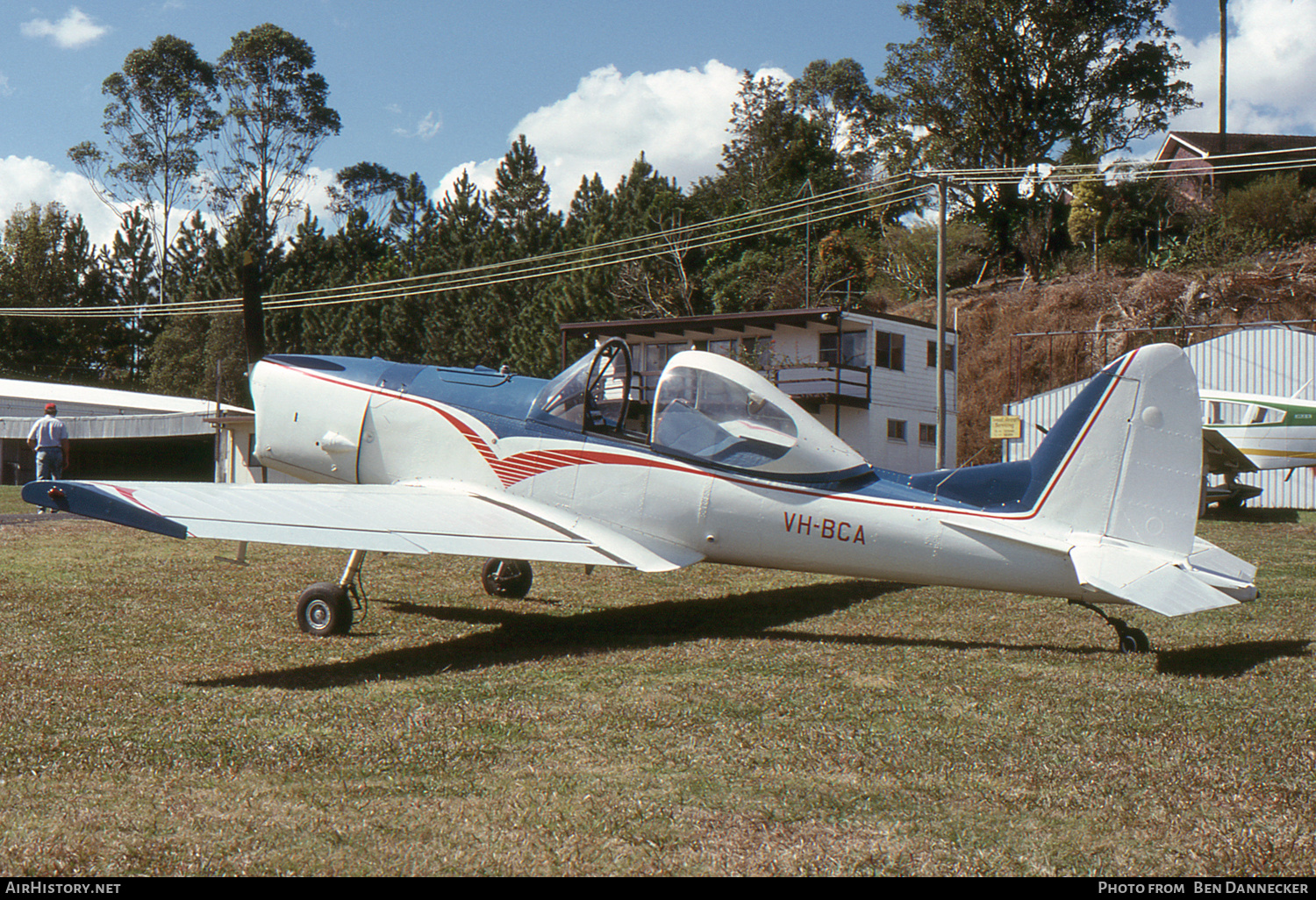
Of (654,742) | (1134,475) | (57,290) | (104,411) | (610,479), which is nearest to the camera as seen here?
(654,742)

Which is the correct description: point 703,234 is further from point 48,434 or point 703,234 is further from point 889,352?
point 48,434

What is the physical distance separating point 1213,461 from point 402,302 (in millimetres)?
41059

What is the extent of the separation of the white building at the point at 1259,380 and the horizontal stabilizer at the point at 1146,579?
649 inches

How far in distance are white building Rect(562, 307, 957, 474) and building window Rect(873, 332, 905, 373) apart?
0.03m

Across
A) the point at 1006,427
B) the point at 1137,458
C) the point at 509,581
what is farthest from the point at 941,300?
the point at 1137,458

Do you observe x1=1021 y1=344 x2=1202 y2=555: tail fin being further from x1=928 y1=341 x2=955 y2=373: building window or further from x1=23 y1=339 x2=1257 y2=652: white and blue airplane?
x1=928 y1=341 x2=955 y2=373: building window

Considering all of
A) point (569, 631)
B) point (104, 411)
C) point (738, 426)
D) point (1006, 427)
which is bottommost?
point (569, 631)

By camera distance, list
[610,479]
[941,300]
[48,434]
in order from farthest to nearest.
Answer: [941,300]
[48,434]
[610,479]

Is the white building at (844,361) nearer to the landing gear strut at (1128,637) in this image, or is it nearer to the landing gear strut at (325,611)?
the landing gear strut at (1128,637)

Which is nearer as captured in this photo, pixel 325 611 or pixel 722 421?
pixel 325 611

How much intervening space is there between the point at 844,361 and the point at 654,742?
28.5 meters

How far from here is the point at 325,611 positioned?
7199 millimetres

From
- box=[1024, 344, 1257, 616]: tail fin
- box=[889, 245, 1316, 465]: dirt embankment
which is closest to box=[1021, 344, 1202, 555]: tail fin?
box=[1024, 344, 1257, 616]: tail fin

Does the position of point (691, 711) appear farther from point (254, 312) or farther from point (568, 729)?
point (254, 312)
